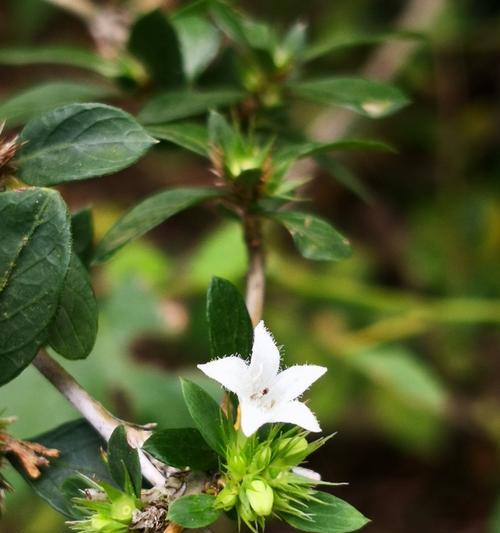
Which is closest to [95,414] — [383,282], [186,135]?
[186,135]

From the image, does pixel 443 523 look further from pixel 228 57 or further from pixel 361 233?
pixel 228 57

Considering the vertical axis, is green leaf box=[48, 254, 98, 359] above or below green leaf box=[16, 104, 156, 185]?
below

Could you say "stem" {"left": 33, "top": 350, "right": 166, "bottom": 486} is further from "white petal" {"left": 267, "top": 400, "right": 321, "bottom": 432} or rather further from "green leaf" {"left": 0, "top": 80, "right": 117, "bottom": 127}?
"green leaf" {"left": 0, "top": 80, "right": 117, "bottom": 127}

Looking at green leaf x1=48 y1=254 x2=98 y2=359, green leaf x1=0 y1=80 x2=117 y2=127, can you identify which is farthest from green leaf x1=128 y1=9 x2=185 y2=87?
green leaf x1=48 y1=254 x2=98 y2=359

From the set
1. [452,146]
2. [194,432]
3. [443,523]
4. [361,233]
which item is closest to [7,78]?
[361,233]

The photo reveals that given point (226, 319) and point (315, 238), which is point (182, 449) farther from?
point (315, 238)
